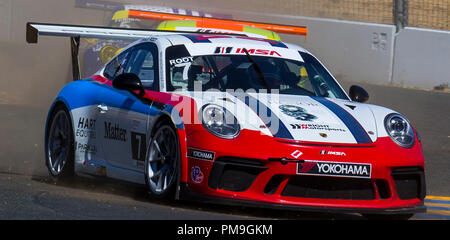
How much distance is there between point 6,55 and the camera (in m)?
20.0

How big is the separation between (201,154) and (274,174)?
0.48 meters

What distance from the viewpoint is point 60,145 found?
8352 millimetres

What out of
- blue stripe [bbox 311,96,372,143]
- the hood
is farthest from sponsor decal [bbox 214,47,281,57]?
blue stripe [bbox 311,96,372,143]

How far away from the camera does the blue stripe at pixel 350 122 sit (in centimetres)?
646

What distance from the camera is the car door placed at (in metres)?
6.96

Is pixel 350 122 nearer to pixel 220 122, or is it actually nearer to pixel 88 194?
pixel 220 122

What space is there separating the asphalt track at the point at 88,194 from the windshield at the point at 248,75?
2.93 feet

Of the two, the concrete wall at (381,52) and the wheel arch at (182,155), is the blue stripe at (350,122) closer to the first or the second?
the wheel arch at (182,155)

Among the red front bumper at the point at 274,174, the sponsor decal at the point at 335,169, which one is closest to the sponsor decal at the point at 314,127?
the red front bumper at the point at 274,174

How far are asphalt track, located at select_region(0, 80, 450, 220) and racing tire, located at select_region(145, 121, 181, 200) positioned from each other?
10 centimetres

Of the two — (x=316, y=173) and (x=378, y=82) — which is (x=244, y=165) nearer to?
(x=316, y=173)

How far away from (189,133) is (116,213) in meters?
0.75

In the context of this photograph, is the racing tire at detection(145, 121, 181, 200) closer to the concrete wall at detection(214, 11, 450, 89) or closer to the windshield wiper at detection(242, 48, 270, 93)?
the windshield wiper at detection(242, 48, 270, 93)
